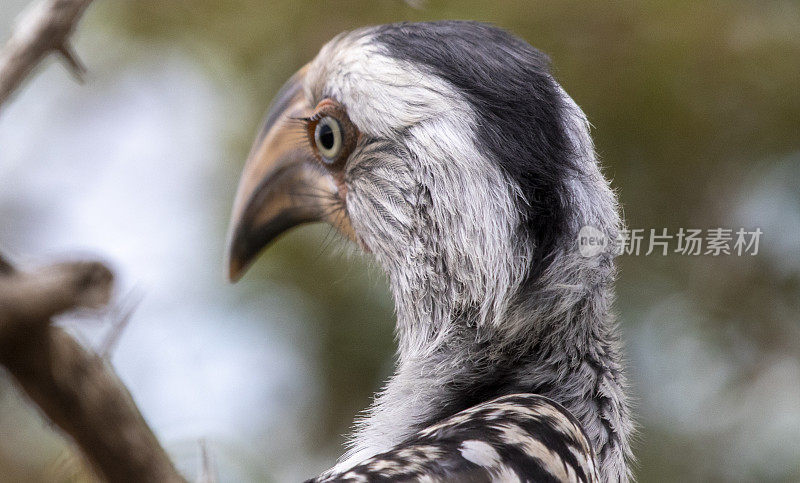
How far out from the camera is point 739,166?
Answer: 12.6ft

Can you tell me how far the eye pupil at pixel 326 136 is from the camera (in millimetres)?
1640

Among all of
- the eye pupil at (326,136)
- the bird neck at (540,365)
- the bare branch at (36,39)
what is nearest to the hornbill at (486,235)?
the bird neck at (540,365)

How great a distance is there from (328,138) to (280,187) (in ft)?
0.66

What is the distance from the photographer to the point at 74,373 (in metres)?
0.67

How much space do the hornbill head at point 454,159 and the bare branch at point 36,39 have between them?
63cm

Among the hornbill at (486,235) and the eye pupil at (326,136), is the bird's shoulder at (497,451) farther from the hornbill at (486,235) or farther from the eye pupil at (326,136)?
the eye pupil at (326,136)

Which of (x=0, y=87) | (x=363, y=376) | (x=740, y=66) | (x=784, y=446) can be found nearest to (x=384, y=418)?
(x=0, y=87)

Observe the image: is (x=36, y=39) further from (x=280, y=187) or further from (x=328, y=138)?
(x=280, y=187)

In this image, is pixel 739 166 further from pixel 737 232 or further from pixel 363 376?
pixel 363 376

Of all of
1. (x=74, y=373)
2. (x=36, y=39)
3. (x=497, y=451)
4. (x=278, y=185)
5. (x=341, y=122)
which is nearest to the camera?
(x=74, y=373)

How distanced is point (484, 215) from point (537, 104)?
0.24m

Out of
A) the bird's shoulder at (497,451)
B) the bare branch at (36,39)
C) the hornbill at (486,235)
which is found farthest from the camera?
the hornbill at (486,235)

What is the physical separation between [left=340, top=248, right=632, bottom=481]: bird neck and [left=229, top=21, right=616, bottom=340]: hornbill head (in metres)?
0.04

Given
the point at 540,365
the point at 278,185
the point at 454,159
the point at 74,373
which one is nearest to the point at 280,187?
the point at 278,185
